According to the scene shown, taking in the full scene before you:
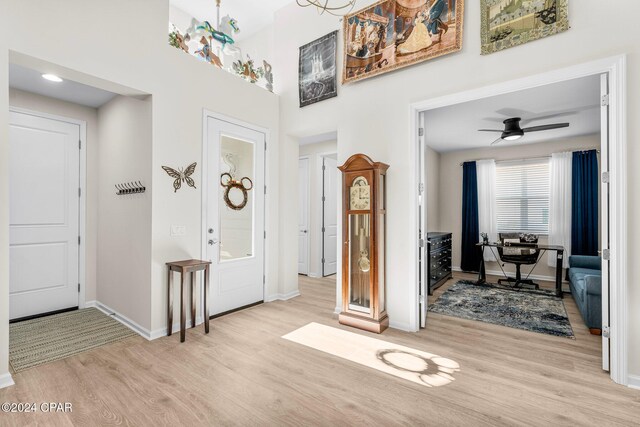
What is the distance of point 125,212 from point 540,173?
22.6 feet

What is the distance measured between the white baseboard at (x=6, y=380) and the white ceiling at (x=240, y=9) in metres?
4.82

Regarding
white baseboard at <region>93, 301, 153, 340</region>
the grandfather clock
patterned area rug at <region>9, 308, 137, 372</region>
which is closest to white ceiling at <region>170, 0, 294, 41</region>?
the grandfather clock

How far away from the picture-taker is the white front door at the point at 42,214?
352cm

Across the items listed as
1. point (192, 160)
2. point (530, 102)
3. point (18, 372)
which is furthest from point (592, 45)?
point (18, 372)

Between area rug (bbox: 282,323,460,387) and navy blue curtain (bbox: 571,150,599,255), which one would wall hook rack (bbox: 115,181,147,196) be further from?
navy blue curtain (bbox: 571,150,599,255)

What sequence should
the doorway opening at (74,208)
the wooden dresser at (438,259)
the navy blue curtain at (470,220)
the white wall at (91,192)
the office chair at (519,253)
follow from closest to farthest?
the doorway opening at (74,208) < the white wall at (91,192) < the wooden dresser at (438,259) < the office chair at (519,253) < the navy blue curtain at (470,220)

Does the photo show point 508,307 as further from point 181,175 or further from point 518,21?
point 181,175

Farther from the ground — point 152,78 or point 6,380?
point 152,78

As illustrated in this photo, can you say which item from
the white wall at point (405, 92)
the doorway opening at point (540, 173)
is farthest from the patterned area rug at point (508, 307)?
the white wall at point (405, 92)

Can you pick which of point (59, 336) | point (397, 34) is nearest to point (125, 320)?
point (59, 336)

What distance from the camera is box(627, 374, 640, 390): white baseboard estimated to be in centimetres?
218

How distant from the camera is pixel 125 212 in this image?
3.42 m

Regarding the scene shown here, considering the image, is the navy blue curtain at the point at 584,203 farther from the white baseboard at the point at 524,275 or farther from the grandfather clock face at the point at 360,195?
the grandfather clock face at the point at 360,195

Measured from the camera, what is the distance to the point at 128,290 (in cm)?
336
